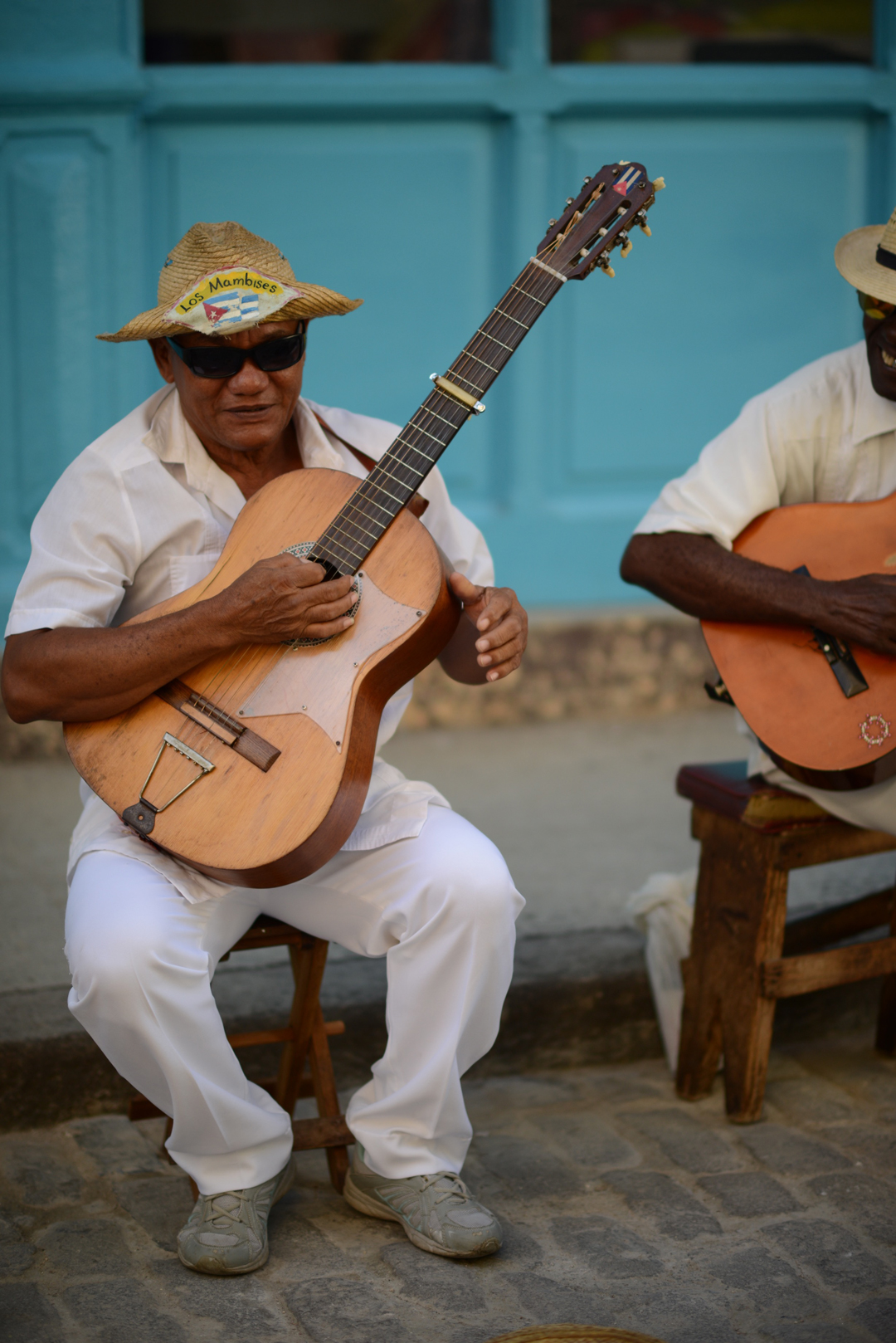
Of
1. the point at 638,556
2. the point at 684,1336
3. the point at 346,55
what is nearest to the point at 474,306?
the point at 346,55

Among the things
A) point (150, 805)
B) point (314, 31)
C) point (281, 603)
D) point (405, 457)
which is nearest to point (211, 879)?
point (150, 805)

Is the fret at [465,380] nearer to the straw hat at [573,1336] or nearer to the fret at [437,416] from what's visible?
the fret at [437,416]

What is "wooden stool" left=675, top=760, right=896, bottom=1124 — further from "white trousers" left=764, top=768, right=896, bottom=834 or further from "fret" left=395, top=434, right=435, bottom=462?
"fret" left=395, top=434, right=435, bottom=462

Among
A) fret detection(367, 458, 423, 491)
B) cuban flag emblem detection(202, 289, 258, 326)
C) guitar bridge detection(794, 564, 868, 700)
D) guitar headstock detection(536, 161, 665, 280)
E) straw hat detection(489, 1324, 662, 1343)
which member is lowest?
straw hat detection(489, 1324, 662, 1343)

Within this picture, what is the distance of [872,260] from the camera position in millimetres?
3086

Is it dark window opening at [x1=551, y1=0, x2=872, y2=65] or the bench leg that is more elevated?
dark window opening at [x1=551, y1=0, x2=872, y2=65]

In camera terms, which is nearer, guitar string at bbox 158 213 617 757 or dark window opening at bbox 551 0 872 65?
guitar string at bbox 158 213 617 757

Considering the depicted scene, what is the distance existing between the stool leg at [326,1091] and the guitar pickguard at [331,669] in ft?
2.12

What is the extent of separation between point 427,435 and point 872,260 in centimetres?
111

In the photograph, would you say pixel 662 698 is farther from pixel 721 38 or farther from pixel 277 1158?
pixel 277 1158

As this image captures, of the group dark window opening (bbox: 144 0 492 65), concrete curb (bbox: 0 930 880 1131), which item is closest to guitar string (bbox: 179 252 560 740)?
concrete curb (bbox: 0 930 880 1131)

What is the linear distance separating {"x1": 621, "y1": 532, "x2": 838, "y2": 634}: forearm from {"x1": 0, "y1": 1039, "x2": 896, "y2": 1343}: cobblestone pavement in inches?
43.6

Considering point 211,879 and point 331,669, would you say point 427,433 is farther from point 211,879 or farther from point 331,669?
point 211,879

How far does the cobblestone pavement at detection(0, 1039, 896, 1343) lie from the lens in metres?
2.44
